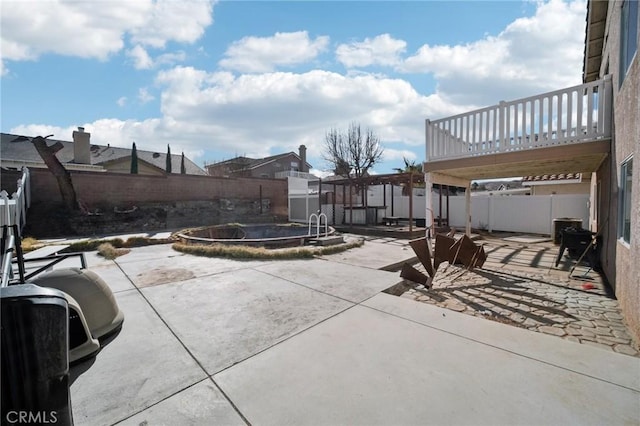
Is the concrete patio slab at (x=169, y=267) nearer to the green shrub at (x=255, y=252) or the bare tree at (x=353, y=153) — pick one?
the green shrub at (x=255, y=252)

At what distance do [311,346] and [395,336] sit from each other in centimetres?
87

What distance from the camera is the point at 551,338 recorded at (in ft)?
9.76

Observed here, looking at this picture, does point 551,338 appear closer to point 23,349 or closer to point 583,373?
point 583,373

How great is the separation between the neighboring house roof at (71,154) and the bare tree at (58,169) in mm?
6911

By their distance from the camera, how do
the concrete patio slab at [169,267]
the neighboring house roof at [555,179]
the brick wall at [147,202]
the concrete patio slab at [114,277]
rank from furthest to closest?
1. the neighboring house roof at [555,179]
2. the brick wall at [147,202]
3. the concrete patio slab at [169,267]
4. the concrete patio slab at [114,277]

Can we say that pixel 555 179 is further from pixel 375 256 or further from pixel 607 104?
pixel 375 256

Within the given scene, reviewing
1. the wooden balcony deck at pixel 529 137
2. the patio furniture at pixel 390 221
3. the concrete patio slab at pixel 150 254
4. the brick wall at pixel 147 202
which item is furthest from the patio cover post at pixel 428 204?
the brick wall at pixel 147 202

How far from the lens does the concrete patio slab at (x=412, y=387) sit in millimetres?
1903

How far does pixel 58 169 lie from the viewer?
12078 millimetres

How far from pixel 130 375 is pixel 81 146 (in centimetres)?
2203

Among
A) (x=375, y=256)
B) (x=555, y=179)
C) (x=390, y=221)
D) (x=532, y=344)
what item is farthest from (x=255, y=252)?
(x=555, y=179)

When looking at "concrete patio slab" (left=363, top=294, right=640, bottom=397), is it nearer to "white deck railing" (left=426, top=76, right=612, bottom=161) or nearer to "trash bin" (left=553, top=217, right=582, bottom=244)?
"white deck railing" (left=426, top=76, right=612, bottom=161)

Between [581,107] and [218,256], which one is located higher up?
[581,107]

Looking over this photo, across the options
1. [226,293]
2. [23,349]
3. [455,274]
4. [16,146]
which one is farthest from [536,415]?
[16,146]
